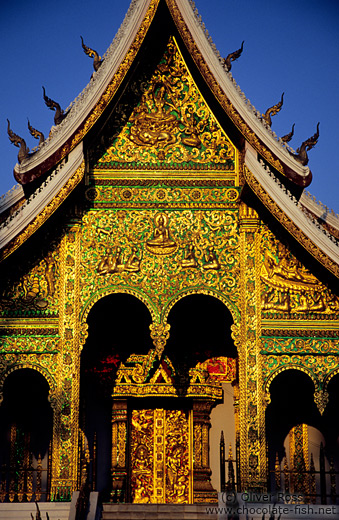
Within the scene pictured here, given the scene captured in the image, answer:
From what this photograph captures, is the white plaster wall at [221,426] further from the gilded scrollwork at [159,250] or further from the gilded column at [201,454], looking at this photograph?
the gilded scrollwork at [159,250]

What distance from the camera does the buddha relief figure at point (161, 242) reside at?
50.2 feet

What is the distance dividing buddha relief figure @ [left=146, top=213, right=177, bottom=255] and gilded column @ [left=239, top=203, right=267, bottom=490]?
1160mm

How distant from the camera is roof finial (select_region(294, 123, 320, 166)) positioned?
15148 millimetres

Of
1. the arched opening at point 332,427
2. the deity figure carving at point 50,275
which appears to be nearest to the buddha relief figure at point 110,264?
the deity figure carving at point 50,275

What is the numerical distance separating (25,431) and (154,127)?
18.6 ft

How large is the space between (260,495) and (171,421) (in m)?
3.19

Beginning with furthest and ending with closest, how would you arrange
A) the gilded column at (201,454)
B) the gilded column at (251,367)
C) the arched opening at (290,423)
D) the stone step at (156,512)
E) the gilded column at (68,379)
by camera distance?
the arched opening at (290,423), the gilded column at (201,454), the gilded column at (251,367), the gilded column at (68,379), the stone step at (156,512)

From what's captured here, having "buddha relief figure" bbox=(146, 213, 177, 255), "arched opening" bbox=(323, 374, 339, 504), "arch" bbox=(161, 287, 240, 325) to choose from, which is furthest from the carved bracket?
"arched opening" bbox=(323, 374, 339, 504)

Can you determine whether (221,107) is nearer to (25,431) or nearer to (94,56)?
(94,56)

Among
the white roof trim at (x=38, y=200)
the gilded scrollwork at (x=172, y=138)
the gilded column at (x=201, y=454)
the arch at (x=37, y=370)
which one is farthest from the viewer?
the gilded column at (x=201, y=454)

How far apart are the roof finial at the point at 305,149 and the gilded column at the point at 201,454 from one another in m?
4.69

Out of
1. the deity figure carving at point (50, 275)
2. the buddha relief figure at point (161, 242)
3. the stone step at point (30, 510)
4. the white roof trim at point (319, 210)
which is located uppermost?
the white roof trim at point (319, 210)

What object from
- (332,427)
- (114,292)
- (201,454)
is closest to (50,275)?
(114,292)

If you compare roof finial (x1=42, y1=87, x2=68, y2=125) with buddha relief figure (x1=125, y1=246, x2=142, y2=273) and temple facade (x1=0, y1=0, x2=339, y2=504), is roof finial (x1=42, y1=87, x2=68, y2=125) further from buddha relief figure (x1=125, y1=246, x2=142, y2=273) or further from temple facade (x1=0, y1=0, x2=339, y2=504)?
buddha relief figure (x1=125, y1=246, x2=142, y2=273)
